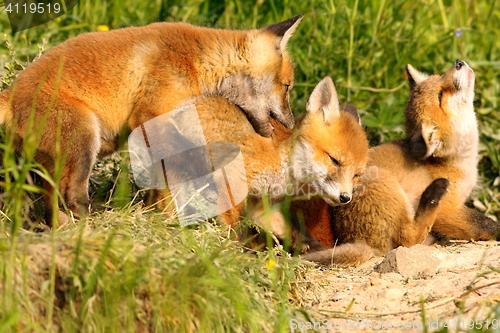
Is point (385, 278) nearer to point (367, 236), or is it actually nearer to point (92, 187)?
point (367, 236)

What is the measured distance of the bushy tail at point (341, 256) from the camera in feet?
13.1

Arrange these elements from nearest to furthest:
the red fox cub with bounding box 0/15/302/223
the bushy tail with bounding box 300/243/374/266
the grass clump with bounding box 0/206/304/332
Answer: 1. the grass clump with bounding box 0/206/304/332
2. the red fox cub with bounding box 0/15/302/223
3. the bushy tail with bounding box 300/243/374/266

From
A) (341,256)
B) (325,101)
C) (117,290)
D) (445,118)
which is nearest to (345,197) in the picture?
(341,256)

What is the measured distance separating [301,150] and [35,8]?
11.8 feet

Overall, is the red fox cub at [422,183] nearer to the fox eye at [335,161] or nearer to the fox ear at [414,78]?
the fox ear at [414,78]

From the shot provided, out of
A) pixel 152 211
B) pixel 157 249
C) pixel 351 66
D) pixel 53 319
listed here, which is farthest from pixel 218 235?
pixel 351 66

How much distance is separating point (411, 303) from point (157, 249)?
1503mm

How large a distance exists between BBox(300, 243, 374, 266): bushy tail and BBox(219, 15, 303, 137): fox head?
0.99m

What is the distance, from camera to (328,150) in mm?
4223

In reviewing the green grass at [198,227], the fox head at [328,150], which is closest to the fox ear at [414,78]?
the green grass at [198,227]

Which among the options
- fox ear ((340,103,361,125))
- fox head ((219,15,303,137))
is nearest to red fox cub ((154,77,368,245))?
fox head ((219,15,303,137))

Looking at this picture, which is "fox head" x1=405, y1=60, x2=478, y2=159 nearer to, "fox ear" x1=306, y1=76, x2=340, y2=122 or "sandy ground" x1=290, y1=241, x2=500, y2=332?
"fox ear" x1=306, y1=76, x2=340, y2=122

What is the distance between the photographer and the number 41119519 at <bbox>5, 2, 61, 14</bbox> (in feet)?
19.1

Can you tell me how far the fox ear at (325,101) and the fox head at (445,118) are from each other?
837mm
